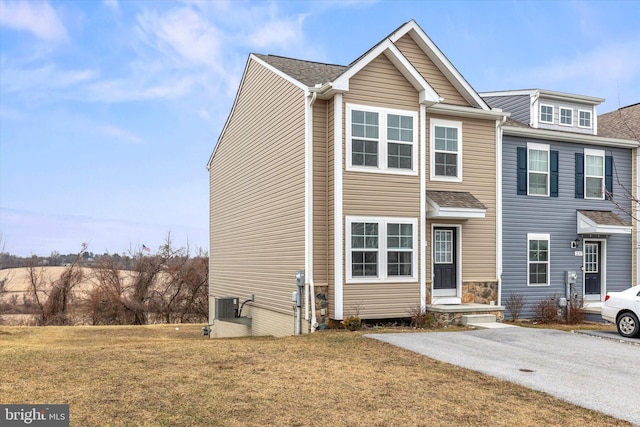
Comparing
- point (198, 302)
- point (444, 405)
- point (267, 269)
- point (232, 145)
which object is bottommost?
point (198, 302)

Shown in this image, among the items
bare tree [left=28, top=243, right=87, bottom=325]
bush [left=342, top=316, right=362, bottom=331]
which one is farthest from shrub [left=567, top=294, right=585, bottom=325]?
bare tree [left=28, top=243, right=87, bottom=325]

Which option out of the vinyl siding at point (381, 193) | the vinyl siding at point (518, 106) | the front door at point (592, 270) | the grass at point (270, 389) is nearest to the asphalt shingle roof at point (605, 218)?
the front door at point (592, 270)

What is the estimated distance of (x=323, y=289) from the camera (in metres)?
13.3

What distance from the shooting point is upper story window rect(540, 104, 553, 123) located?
18.7 meters

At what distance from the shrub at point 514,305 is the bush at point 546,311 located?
655 millimetres

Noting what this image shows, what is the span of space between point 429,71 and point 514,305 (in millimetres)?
7554

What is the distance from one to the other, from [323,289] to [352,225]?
173 cm

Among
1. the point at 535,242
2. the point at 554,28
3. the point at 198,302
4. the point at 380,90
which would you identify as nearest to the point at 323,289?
the point at 380,90

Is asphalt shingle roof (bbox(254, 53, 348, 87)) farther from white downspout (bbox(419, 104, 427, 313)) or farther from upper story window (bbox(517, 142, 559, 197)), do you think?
upper story window (bbox(517, 142, 559, 197))

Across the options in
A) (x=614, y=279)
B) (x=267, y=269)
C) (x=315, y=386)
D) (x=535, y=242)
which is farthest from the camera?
(x=614, y=279)

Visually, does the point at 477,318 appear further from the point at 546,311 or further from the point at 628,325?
the point at 546,311

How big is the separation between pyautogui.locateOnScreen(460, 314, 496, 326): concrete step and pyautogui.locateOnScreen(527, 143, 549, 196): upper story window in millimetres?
5118

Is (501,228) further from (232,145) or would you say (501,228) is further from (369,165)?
(232,145)

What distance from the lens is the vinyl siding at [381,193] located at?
13250mm
